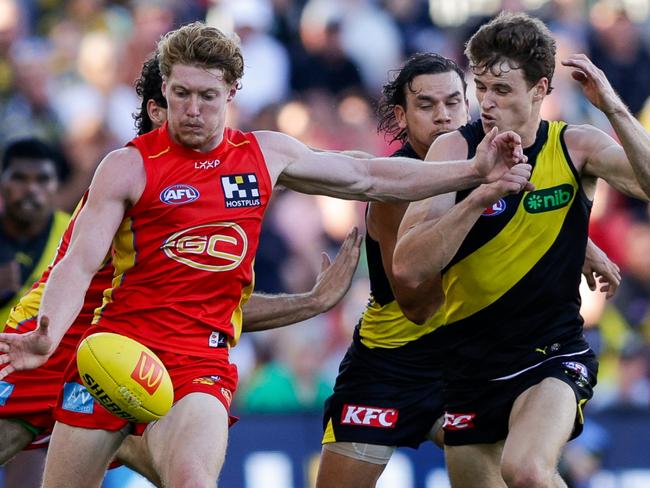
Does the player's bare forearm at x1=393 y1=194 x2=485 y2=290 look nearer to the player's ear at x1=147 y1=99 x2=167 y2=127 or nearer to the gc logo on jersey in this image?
the gc logo on jersey

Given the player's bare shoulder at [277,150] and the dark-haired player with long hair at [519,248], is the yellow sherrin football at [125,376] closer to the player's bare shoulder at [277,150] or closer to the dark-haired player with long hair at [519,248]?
the player's bare shoulder at [277,150]

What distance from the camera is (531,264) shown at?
6875 millimetres

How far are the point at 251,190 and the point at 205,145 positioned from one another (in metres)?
0.31

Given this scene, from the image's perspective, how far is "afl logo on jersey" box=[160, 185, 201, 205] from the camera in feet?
21.0

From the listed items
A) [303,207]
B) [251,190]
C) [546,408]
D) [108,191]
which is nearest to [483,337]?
[546,408]

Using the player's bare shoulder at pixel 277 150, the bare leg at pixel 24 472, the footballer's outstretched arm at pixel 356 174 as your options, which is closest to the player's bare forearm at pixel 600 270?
the footballer's outstretched arm at pixel 356 174

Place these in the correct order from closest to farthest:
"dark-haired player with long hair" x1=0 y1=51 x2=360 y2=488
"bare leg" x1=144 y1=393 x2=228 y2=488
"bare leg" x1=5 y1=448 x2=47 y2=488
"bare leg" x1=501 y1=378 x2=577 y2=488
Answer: "bare leg" x1=144 y1=393 x2=228 y2=488, "bare leg" x1=501 y1=378 x2=577 y2=488, "dark-haired player with long hair" x1=0 y1=51 x2=360 y2=488, "bare leg" x1=5 y1=448 x2=47 y2=488

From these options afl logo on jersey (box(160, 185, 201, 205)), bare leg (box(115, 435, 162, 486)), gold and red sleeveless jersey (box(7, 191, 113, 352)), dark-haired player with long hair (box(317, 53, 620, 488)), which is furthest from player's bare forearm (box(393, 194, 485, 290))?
bare leg (box(115, 435, 162, 486))

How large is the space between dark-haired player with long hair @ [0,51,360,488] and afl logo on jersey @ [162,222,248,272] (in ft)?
2.57

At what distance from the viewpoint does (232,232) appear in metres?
6.48

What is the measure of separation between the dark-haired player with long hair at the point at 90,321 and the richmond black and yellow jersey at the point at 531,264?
1.02m

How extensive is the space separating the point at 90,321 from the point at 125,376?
120 cm

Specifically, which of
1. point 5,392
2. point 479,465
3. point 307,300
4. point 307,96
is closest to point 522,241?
point 479,465

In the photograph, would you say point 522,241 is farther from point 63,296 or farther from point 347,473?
point 63,296
